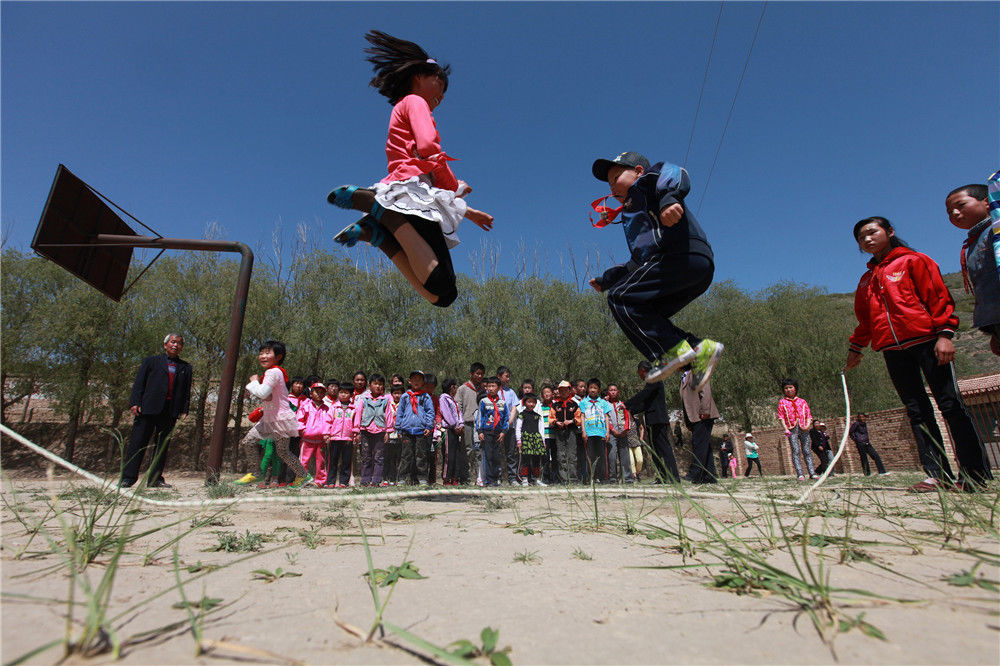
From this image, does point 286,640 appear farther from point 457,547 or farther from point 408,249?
point 408,249

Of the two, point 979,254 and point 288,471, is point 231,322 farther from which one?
point 979,254

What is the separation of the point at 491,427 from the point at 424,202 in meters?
5.04

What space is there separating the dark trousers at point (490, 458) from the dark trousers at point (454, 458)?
0.49 meters

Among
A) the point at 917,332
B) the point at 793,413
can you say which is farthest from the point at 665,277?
the point at 793,413

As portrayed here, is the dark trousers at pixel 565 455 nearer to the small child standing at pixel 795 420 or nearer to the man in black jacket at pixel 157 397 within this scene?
the small child standing at pixel 795 420

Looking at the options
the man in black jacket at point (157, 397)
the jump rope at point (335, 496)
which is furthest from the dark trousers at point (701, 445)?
the man in black jacket at point (157, 397)

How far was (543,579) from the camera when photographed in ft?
4.11

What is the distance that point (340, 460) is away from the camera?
798 centimetres

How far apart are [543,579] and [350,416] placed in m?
7.24

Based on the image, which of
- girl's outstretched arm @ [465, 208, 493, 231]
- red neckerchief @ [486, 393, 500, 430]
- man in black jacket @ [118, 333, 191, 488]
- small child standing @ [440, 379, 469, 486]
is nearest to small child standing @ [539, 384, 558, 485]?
red neckerchief @ [486, 393, 500, 430]

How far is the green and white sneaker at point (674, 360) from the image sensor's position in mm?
2854

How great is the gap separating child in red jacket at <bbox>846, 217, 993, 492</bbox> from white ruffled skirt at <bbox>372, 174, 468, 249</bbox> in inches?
121

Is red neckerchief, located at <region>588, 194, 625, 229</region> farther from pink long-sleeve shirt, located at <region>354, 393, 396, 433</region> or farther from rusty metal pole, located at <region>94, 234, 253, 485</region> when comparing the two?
pink long-sleeve shirt, located at <region>354, 393, 396, 433</region>

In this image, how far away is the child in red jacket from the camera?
3.25 metres
